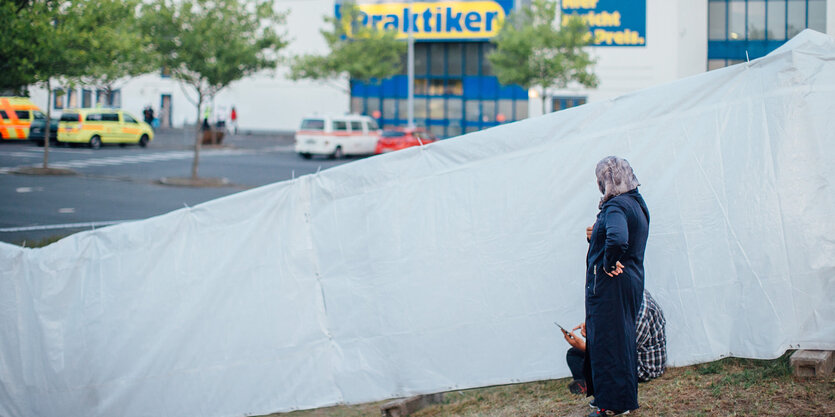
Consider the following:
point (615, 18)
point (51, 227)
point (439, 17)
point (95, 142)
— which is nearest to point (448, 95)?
point (439, 17)

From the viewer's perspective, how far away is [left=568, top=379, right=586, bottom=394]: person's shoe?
526 centimetres

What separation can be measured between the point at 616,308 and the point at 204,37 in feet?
65.8

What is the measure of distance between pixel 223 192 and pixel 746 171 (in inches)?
669

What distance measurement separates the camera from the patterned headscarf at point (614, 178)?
458cm

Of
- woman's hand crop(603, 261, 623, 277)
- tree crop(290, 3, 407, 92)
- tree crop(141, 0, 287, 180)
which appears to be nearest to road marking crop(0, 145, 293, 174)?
tree crop(290, 3, 407, 92)

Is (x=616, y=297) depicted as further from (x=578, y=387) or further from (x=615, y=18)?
(x=615, y=18)

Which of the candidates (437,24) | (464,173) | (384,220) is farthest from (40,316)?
(437,24)

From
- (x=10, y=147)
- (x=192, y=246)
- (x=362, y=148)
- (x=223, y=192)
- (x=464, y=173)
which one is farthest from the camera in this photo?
(x=362, y=148)

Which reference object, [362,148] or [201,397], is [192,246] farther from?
[362,148]

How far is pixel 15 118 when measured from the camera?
114 ft

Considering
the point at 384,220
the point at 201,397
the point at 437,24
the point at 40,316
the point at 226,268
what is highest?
the point at 437,24

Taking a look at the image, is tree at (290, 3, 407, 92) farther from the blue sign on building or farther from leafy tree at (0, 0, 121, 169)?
leafy tree at (0, 0, 121, 169)

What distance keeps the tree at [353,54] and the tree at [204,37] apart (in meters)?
16.6

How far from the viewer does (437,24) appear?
147 ft
